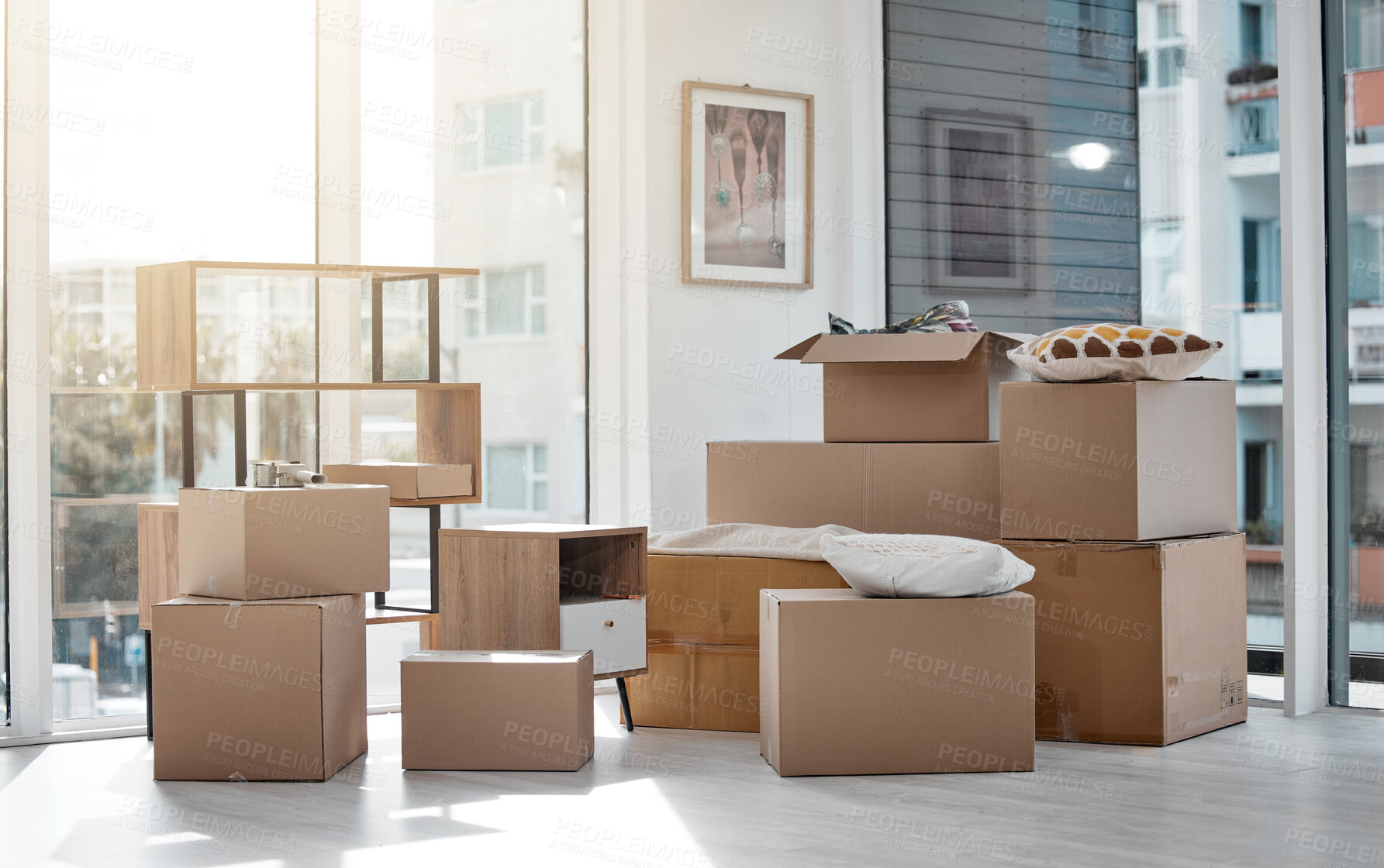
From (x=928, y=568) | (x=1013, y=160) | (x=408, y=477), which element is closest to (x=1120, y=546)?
(x=928, y=568)

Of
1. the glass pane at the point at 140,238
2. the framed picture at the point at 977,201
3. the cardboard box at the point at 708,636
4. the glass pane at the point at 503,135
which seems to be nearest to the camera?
the cardboard box at the point at 708,636

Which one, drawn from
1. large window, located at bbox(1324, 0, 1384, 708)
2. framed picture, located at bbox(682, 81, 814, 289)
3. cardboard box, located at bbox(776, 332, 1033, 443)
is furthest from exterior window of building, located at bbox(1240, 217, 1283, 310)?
framed picture, located at bbox(682, 81, 814, 289)

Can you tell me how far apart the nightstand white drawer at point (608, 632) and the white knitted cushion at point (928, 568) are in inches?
23.5

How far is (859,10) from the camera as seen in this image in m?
4.17

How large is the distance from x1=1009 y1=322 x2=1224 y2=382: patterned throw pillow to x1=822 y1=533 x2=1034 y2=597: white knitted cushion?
0.51 m

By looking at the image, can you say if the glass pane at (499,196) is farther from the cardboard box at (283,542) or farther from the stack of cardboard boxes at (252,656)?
the stack of cardboard boxes at (252,656)

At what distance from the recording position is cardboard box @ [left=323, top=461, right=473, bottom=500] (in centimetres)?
333

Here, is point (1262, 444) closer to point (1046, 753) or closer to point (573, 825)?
point (1046, 753)

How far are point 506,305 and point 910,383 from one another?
1.26 meters

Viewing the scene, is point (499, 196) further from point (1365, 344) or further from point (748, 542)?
point (1365, 344)

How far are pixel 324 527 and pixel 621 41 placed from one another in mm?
1906

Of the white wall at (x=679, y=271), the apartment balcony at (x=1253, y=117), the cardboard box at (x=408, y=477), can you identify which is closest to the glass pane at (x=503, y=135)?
the white wall at (x=679, y=271)

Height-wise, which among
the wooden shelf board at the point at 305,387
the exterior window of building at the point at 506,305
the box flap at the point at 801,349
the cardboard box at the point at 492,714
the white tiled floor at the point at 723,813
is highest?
the exterior window of building at the point at 506,305

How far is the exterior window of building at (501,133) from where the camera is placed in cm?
381
